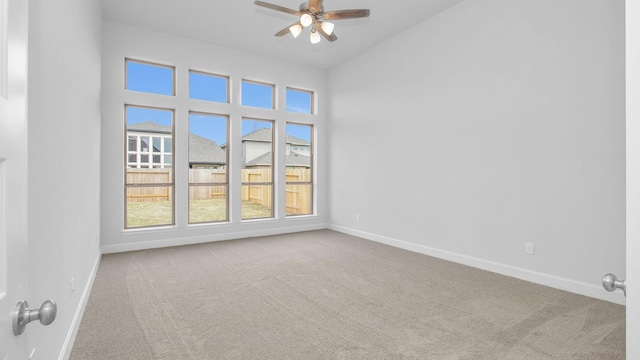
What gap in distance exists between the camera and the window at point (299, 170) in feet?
21.5

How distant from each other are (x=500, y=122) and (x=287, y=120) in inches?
150

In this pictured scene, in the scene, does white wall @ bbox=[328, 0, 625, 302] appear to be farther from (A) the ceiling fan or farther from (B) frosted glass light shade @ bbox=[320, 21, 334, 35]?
(B) frosted glass light shade @ bbox=[320, 21, 334, 35]

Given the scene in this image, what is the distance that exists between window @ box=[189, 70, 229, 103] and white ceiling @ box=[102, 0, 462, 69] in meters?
0.59

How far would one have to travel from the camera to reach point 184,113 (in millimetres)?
5273

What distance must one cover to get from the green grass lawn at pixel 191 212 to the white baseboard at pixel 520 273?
2585 mm

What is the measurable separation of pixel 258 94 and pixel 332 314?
4.65 metres

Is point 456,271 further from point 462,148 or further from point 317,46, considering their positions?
point 317,46

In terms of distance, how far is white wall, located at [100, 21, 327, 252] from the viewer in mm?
4652

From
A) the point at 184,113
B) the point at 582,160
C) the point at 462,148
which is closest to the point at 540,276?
the point at 582,160

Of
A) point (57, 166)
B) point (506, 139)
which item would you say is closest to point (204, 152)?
point (57, 166)

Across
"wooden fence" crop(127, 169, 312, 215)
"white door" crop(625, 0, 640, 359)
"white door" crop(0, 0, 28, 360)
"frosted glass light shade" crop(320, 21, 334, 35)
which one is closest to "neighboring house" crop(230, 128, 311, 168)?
"wooden fence" crop(127, 169, 312, 215)

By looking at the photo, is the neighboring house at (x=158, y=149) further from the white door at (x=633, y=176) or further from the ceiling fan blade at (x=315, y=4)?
the white door at (x=633, y=176)

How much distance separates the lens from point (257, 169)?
20.7 feet

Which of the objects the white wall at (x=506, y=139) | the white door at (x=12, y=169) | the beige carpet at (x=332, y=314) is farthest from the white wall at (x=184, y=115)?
the white door at (x=12, y=169)
